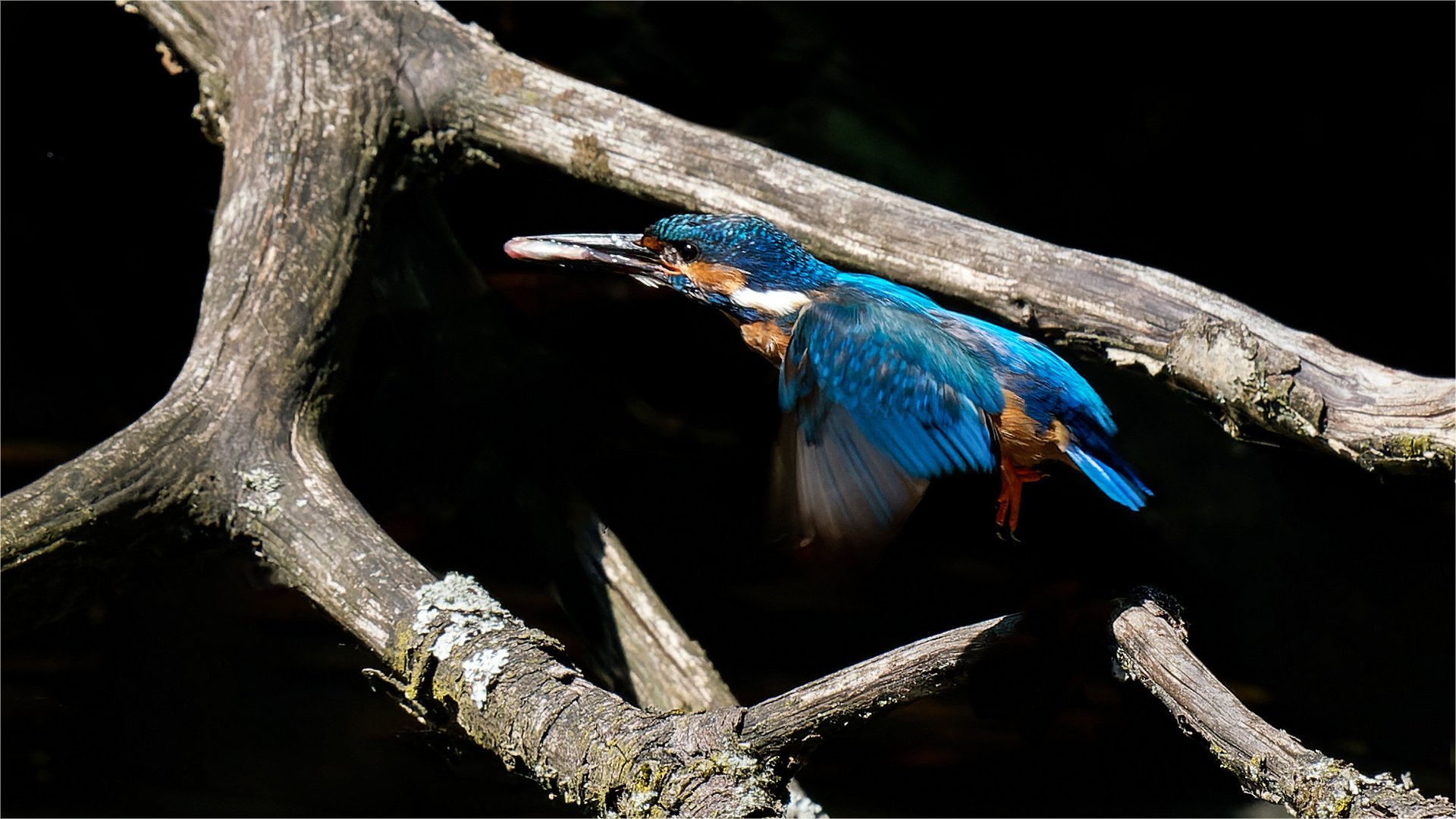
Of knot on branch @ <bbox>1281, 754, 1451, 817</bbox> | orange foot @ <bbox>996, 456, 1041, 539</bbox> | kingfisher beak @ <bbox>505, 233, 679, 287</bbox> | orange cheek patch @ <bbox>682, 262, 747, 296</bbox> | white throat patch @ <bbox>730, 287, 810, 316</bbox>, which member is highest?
kingfisher beak @ <bbox>505, 233, 679, 287</bbox>

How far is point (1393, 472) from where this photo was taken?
145cm

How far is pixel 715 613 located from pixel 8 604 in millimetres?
1688

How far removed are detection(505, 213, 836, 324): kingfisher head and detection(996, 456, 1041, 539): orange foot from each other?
0.42m

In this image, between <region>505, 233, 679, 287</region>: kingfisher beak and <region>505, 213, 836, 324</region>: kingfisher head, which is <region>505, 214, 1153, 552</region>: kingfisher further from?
<region>505, 233, 679, 287</region>: kingfisher beak

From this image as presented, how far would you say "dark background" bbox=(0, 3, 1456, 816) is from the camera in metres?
2.52

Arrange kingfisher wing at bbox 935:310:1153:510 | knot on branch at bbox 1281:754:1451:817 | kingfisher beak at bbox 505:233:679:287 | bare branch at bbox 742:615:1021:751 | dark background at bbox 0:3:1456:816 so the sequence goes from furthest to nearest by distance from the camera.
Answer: dark background at bbox 0:3:1456:816, kingfisher beak at bbox 505:233:679:287, kingfisher wing at bbox 935:310:1153:510, bare branch at bbox 742:615:1021:751, knot on branch at bbox 1281:754:1451:817

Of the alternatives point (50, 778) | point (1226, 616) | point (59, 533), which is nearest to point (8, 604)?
point (59, 533)

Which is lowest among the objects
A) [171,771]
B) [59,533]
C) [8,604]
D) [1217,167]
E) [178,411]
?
[171,771]

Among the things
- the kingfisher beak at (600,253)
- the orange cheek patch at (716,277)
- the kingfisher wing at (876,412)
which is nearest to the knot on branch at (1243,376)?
the kingfisher wing at (876,412)

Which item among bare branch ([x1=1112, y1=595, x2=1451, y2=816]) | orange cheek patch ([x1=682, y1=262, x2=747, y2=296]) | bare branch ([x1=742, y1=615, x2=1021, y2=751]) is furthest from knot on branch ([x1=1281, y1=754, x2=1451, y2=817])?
orange cheek patch ([x1=682, y1=262, x2=747, y2=296])

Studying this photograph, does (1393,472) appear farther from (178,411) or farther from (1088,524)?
(178,411)

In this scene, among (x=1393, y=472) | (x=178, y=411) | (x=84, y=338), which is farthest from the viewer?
(x=84, y=338)

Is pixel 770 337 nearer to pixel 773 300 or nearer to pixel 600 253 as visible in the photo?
pixel 773 300

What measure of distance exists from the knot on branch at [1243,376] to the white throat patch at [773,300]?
611 millimetres
